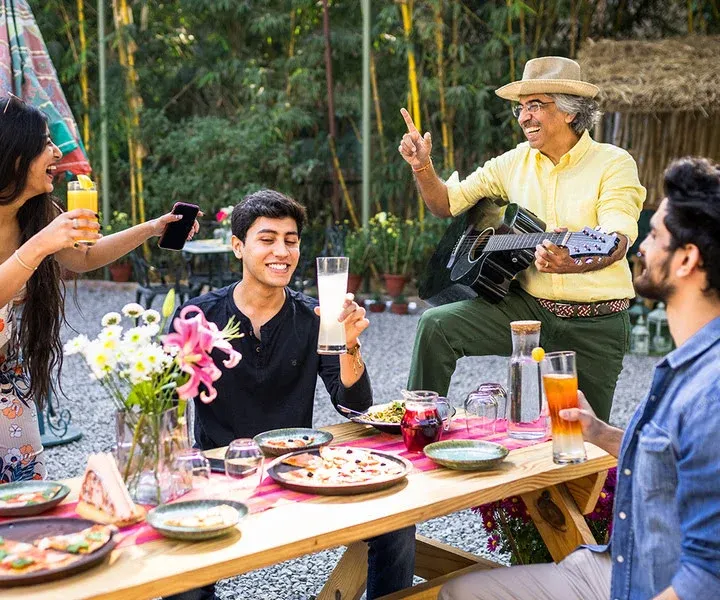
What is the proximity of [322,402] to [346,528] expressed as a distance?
171 inches

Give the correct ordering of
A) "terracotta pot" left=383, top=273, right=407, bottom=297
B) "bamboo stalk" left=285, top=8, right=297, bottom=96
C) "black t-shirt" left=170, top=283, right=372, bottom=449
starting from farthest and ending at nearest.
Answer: "bamboo stalk" left=285, top=8, right=297, bottom=96 < "terracotta pot" left=383, top=273, right=407, bottom=297 < "black t-shirt" left=170, top=283, right=372, bottom=449

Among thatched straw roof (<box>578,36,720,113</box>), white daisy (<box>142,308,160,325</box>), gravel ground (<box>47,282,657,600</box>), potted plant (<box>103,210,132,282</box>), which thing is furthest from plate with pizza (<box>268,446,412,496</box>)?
potted plant (<box>103,210,132,282</box>)

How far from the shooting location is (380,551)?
9.02ft

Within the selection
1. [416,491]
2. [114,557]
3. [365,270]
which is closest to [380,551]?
[416,491]

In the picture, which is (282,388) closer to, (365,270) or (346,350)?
(346,350)

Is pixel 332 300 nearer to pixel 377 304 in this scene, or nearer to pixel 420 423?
pixel 420 423

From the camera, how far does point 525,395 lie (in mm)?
2670

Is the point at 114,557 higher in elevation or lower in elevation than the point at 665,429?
lower

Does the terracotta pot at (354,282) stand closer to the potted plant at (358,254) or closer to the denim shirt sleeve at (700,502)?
the potted plant at (358,254)

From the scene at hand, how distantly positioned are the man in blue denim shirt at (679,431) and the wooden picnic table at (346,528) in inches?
16.0

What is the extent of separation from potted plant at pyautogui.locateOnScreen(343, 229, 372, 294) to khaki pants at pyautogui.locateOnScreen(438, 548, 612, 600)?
7.49 meters

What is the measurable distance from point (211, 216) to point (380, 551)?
352 inches

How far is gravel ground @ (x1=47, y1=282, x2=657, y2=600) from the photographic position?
3537 millimetres

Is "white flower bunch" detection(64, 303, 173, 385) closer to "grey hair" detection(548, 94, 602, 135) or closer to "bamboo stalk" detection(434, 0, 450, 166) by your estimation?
"grey hair" detection(548, 94, 602, 135)
